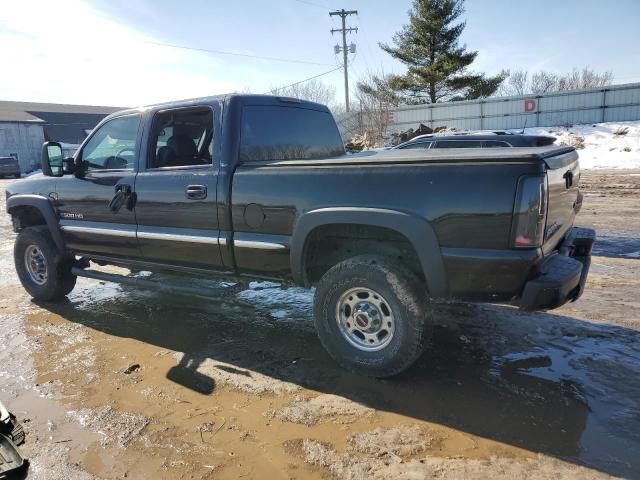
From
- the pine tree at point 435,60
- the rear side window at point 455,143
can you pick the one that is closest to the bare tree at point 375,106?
the pine tree at point 435,60

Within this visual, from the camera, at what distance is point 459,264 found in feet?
10.3

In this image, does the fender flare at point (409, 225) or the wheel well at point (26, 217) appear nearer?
the fender flare at point (409, 225)

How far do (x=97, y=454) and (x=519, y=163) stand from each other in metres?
3.01

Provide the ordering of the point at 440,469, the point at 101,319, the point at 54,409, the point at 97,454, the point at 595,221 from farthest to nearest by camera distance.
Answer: the point at 595,221, the point at 101,319, the point at 54,409, the point at 97,454, the point at 440,469

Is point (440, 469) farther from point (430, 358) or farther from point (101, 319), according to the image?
point (101, 319)

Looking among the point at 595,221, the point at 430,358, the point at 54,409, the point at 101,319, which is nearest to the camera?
the point at 54,409

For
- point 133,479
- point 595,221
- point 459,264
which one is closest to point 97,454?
point 133,479

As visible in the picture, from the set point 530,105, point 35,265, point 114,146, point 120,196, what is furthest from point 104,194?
point 530,105

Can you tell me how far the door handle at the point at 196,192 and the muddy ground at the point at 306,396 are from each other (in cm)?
132

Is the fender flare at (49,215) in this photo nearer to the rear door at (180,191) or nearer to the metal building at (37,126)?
A: the rear door at (180,191)

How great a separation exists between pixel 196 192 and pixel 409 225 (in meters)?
1.90

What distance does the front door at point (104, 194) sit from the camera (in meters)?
4.73

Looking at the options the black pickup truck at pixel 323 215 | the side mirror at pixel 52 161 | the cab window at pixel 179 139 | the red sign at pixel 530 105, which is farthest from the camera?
the red sign at pixel 530 105

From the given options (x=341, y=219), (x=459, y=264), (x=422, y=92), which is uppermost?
(x=422, y=92)
